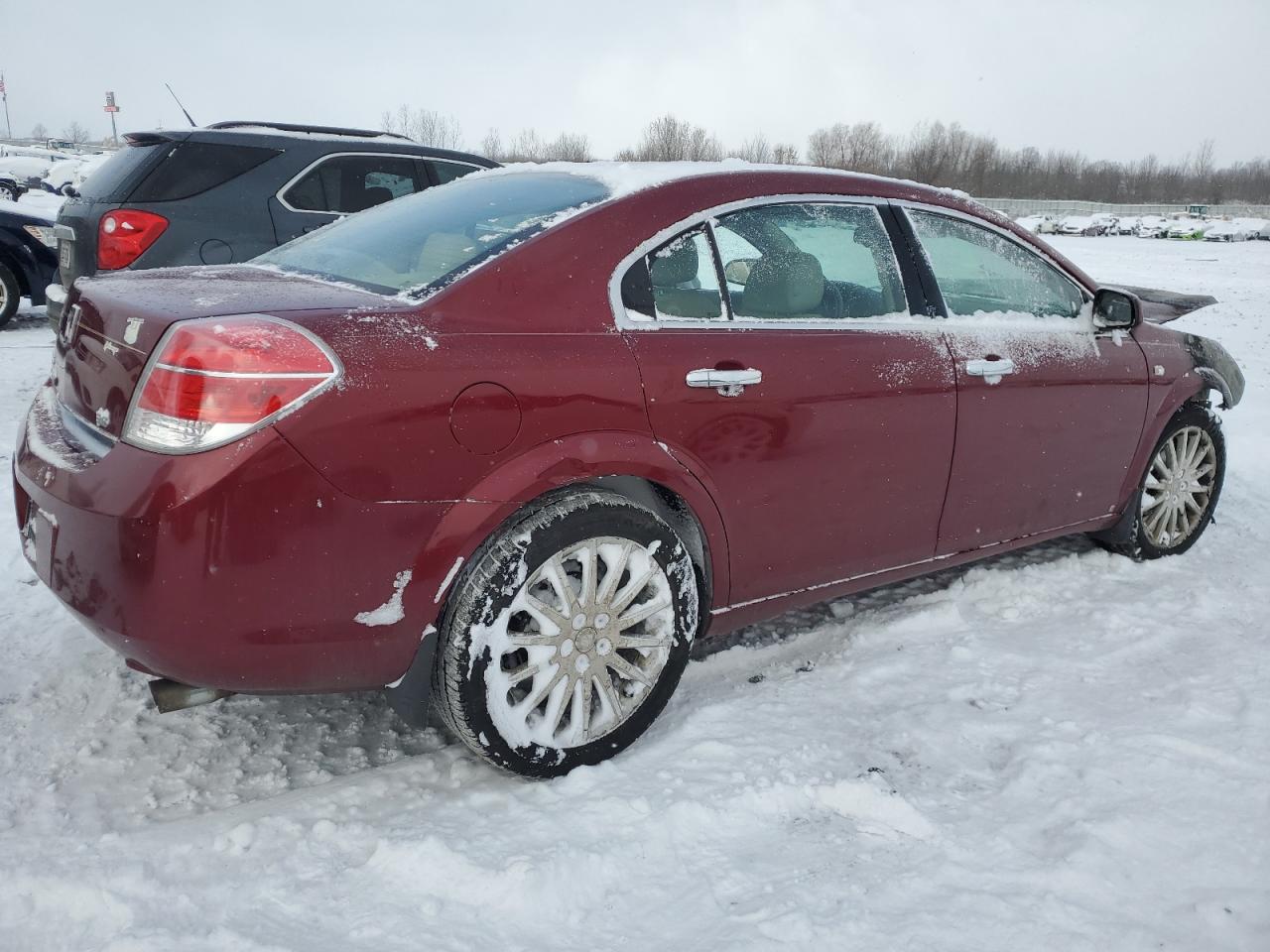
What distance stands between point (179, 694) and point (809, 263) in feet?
6.99

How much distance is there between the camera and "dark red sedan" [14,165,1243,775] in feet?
6.93

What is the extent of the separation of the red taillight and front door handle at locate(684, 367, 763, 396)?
161 inches

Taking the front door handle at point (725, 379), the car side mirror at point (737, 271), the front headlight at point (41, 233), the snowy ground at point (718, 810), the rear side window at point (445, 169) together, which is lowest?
the snowy ground at point (718, 810)

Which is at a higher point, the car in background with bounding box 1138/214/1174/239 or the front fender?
the car in background with bounding box 1138/214/1174/239

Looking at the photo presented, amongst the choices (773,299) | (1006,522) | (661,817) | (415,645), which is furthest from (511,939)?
(1006,522)

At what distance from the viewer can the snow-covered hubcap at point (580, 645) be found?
246 cm

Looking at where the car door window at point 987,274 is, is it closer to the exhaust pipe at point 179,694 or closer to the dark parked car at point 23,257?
the exhaust pipe at point 179,694

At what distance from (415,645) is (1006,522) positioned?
230 centimetres

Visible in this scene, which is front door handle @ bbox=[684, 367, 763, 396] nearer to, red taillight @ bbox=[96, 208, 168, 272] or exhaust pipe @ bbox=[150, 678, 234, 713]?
exhaust pipe @ bbox=[150, 678, 234, 713]

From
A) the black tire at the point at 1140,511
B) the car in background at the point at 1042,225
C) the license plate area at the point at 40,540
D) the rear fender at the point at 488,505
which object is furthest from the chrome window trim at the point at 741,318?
the car in background at the point at 1042,225

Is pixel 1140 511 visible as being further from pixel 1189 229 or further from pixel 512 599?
pixel 1189 229

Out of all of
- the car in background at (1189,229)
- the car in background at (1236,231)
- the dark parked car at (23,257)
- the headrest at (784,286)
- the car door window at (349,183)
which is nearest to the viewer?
the headrest at (784,286)

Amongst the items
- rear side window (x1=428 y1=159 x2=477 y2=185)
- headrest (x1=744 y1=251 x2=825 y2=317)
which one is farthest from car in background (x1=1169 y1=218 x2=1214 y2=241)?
headrest (x1=744 y1=251 x2=825 y2=317)

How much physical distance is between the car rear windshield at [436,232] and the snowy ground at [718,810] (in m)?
1.27
